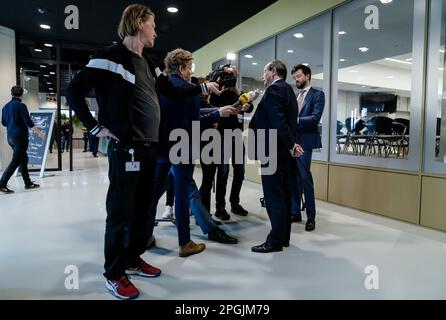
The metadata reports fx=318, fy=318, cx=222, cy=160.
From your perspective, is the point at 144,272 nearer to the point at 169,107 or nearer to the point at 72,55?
the point at 169,107

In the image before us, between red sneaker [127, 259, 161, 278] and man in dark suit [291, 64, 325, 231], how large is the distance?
1.50 meters

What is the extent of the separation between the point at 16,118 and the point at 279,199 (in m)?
4.31

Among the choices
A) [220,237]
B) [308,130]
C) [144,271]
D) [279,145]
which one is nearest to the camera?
[144,271]

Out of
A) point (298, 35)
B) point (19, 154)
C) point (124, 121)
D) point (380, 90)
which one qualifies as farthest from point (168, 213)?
point (380, 90)

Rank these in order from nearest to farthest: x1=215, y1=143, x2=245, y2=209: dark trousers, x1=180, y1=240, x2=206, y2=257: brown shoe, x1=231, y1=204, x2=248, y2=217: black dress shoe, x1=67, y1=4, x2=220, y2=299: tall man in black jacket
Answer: x1=67, y1=4, x2=220, y2=299: tall man in black jacket, x1=180, y1=240, x2=206, y2=257: brown shoe, x1=215, y1=143, x2=245, y2=209: dark trousers, x1=231, y1=204, x2=248, y2=217: black dress shoe

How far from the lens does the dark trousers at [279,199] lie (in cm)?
234

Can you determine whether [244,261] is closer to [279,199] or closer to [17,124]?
[279,199]

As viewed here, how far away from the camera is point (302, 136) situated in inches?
121

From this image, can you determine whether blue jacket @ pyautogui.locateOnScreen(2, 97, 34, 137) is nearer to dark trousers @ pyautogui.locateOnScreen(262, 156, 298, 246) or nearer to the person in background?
the person in background

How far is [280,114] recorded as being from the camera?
2283 millimetres

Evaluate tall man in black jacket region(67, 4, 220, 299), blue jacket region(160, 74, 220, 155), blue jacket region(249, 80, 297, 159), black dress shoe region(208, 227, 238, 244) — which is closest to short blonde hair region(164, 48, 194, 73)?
blue jacket region(160, 74, 220, 155)

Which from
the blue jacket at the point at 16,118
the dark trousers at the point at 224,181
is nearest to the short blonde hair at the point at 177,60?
the dark trousers at the point at 224,181

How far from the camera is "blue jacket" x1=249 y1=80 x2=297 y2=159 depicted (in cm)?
229
